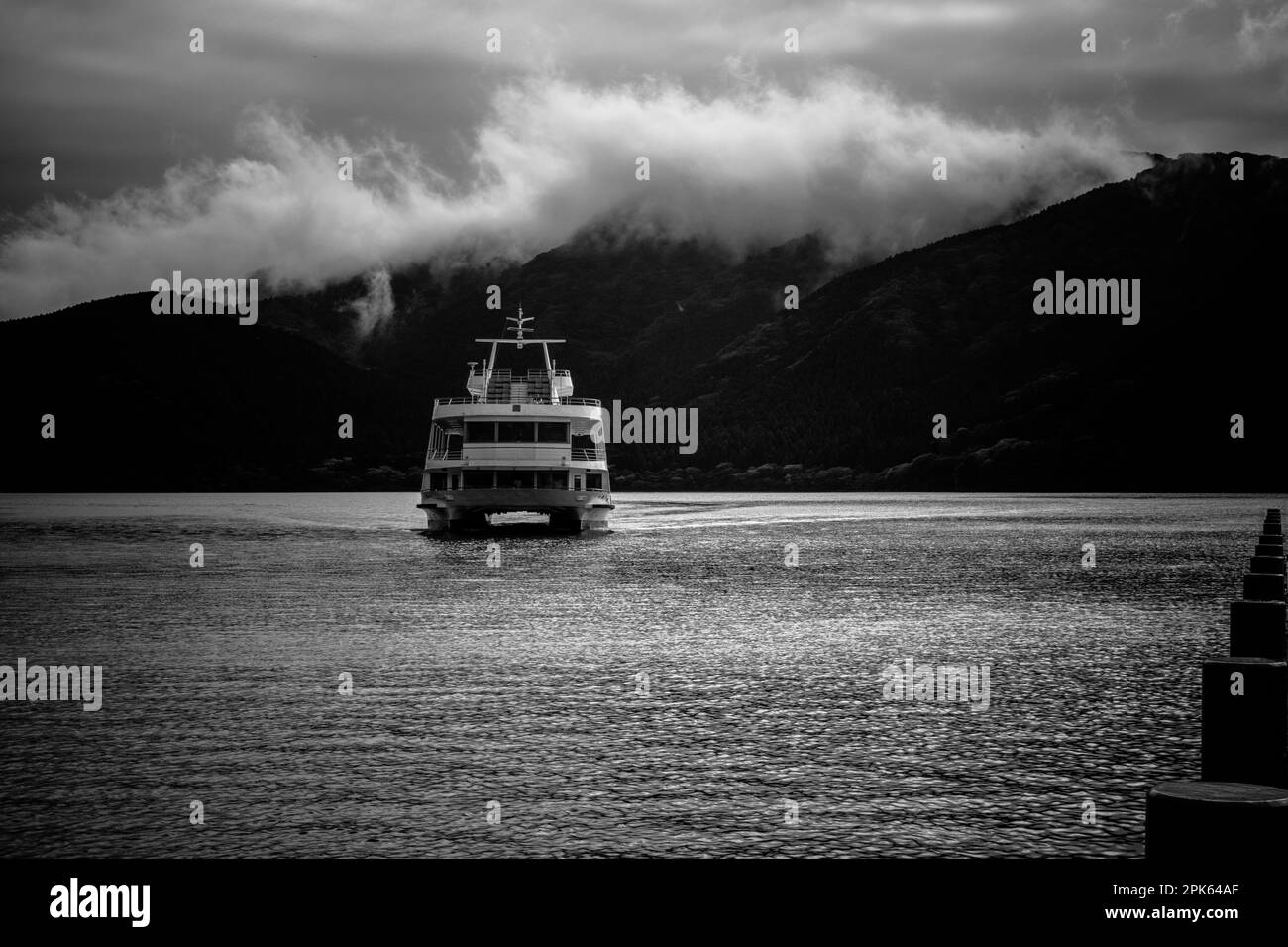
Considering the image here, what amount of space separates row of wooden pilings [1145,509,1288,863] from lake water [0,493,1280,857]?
5.43 ft

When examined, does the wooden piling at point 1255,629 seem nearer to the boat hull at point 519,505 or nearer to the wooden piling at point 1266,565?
the wooden piling at point 1266,565

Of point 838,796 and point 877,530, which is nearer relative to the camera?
point 838,796

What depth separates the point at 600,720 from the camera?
13.3 metres

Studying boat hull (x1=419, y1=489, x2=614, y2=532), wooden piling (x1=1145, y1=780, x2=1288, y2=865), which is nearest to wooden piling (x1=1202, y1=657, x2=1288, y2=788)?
wooden piling (x1=1145, y1=780, x2=1288, y2=865)

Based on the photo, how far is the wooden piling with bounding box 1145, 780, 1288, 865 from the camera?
5637 mm

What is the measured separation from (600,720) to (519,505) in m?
43.1

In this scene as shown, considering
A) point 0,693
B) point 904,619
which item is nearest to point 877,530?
point 904,619

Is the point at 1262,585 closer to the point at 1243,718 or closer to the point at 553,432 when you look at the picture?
the point at 1243,718

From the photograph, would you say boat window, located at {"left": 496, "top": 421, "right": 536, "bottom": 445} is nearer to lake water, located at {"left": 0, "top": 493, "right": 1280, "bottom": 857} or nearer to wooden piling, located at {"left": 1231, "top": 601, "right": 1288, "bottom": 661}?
→ lake water, located at {"left": 0, "top": 493, "right": 1280, "bottom": 857}

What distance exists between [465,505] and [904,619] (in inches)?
1317
